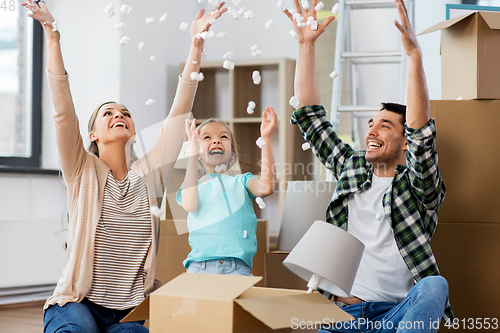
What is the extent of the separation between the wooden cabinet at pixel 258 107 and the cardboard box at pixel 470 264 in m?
1.46

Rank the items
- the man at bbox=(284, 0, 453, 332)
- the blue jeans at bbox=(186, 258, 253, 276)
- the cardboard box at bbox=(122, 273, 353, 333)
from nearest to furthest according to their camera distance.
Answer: the cardboard box at bbox=(122, 273, 353, 333)
the man at bbox=(284, 0, 453, 332)
the blue jeans at bbox=(186, 258, 253, 276)

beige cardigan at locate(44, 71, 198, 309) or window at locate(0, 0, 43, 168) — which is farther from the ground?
window at locate(0, 0, 43, 168)

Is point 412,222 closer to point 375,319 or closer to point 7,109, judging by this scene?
point 375,319

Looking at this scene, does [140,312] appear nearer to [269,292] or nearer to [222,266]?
[269,292]

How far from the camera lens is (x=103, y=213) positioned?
136 centimetres

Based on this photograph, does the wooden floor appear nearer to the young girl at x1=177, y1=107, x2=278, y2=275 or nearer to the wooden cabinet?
the young girl at x1=177, y1=107, x2=278, y2=275

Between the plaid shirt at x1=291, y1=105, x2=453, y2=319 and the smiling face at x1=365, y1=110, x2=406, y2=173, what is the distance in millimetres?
38

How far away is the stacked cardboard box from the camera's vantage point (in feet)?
5.07

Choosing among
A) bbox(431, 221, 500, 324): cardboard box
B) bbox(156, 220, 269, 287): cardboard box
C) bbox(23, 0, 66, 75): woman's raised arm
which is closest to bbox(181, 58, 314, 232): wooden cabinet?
bbox(156, 220, 269, 287): cardboard box

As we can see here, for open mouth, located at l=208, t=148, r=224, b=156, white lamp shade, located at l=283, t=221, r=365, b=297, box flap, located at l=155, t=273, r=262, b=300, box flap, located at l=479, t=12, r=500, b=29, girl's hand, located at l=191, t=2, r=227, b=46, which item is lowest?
box flap, located at l=155, t=273, r=262, b=300

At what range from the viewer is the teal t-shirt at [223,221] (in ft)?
4.93

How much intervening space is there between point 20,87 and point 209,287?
8.18ft

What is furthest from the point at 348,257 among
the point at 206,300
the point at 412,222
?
the point at 412,222

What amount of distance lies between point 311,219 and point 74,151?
93cm
